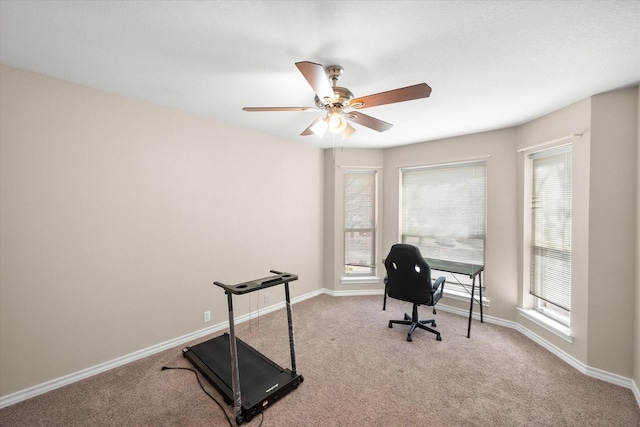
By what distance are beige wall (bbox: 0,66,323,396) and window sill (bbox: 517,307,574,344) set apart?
Answer: 10.6 ft

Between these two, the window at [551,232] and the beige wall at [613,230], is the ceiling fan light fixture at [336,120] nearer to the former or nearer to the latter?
the beige wall at [613,230]

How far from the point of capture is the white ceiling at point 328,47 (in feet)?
4.32

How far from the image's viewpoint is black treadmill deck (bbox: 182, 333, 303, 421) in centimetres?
188

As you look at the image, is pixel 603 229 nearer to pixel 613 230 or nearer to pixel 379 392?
pixel 613 230

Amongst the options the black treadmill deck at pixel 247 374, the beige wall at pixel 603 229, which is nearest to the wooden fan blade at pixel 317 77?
the black treadmill deck at pixel 247 374

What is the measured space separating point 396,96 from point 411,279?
6.48 ft

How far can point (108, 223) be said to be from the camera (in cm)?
230

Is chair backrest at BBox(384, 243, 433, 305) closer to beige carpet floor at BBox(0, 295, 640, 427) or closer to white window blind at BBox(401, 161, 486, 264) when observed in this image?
beige carpet floor at BBox(0, 295, 640, 427)

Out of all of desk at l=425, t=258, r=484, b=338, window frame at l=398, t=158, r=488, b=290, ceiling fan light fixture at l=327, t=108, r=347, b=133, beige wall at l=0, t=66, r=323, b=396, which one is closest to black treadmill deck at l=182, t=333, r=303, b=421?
beige wall at l=0, t=66, r=323, b=396

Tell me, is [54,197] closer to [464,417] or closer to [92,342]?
[92,342]

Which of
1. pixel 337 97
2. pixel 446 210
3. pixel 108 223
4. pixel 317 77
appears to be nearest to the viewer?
pixel 317 77

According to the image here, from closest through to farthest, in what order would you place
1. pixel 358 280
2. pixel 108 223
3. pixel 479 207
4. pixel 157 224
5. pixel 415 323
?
pixel 108 223 < pixel 157 224 < pixel 415 323 < pixel 479 207 < pixel 358 280

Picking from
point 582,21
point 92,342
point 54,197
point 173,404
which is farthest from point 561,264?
point 54,197

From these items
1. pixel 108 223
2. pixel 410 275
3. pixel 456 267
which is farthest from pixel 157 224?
pixel 456 267
